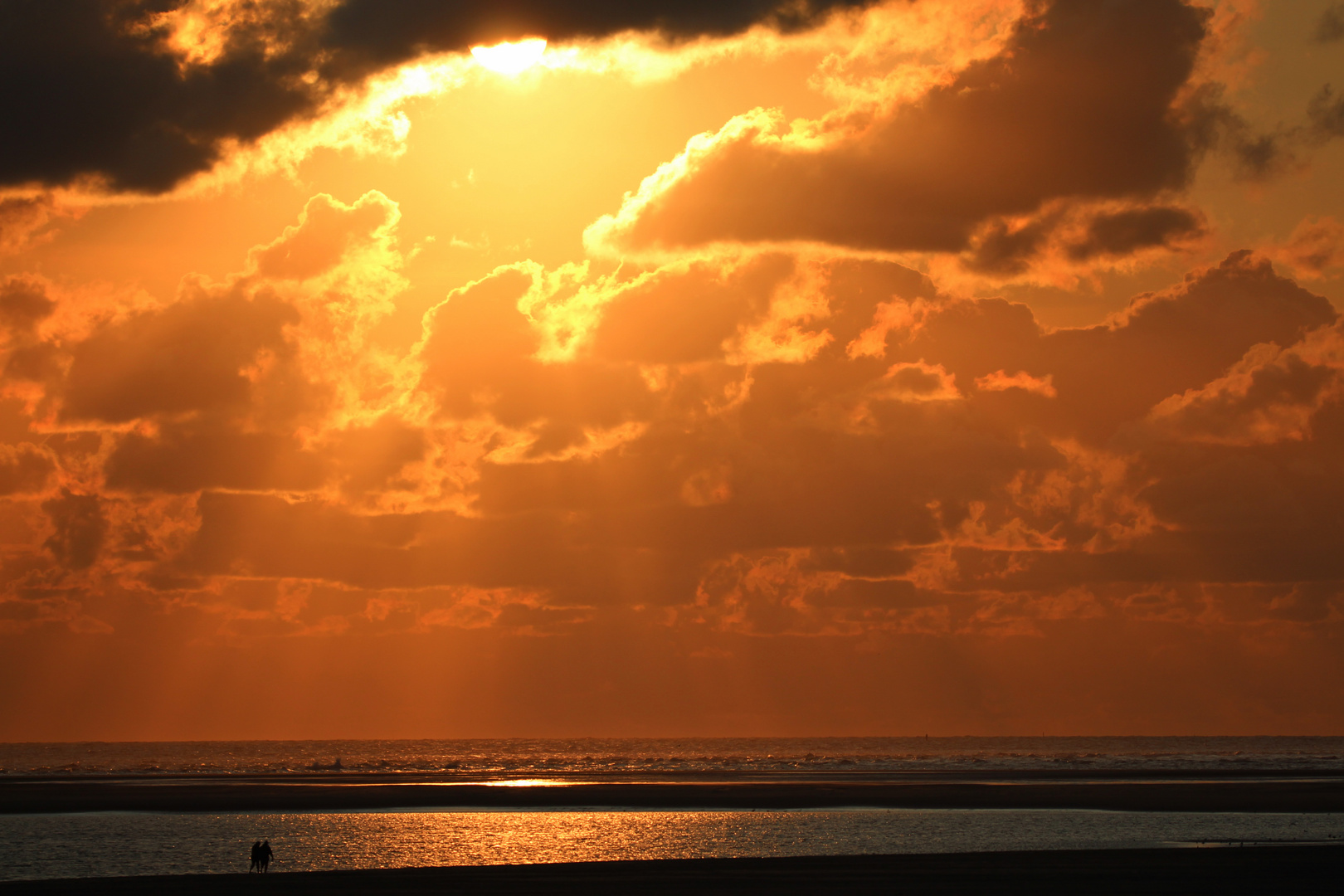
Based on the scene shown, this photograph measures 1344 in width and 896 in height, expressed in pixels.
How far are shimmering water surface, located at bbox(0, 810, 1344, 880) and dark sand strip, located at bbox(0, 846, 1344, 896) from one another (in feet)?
9.31

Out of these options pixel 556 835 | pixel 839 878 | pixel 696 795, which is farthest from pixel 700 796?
pixel 839 878

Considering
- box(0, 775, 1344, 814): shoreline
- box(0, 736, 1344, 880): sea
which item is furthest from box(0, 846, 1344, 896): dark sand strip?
box(0, 775, 1344, 814): shoreline

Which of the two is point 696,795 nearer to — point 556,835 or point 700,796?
point 700,796

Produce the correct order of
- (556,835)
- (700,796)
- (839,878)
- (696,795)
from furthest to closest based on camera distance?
(696,795) → (700,796) → (556,835) → (839,878)

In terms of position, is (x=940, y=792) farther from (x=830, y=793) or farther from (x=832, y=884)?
(x=832, y=884)

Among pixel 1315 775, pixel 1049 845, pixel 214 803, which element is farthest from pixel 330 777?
pixel 1315 775

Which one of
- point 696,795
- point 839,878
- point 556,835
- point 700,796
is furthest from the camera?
point 696,795

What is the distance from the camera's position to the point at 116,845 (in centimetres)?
5416

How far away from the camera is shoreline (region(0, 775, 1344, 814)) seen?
74625 mm

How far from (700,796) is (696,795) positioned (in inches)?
73.6

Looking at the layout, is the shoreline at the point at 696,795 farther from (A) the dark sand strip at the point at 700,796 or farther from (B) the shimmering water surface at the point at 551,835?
(B) the shimmering water surface at the point at 551,835

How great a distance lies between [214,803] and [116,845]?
88.1 ft

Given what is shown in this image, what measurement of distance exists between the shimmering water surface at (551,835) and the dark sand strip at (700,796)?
5457 mm

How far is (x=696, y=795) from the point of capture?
3310 inches
